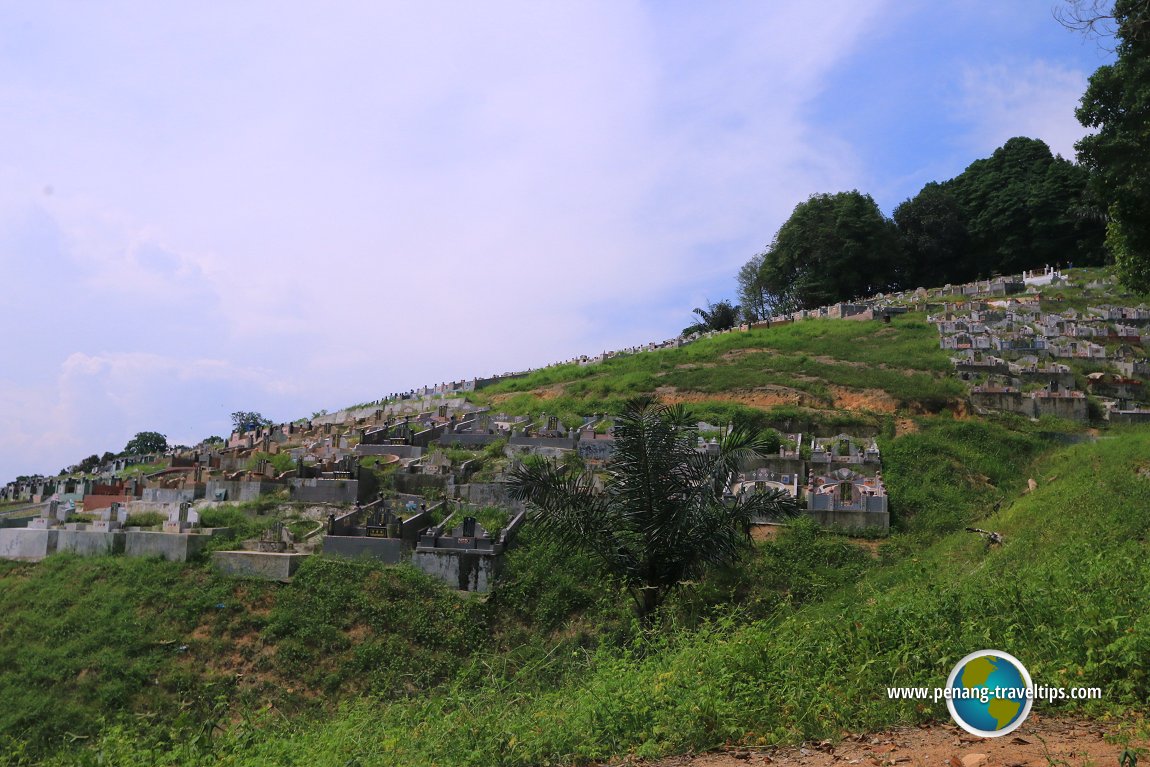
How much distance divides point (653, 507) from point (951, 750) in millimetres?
7421

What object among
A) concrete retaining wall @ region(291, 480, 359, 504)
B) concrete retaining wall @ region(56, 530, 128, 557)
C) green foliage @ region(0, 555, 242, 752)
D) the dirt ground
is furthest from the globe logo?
concrete retaining wall @ region(56, 530, 128, 557)

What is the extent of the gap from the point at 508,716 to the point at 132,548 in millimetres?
14334

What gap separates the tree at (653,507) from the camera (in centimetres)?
1202

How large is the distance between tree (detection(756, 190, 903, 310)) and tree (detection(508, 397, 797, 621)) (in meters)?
39.8

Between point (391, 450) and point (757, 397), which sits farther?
point (757, 397)

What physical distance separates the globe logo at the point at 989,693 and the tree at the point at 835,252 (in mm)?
46153

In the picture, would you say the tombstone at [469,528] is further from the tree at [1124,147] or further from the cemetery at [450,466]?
the tree at [1124,147]

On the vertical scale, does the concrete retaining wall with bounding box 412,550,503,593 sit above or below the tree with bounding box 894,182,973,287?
below

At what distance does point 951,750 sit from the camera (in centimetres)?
491

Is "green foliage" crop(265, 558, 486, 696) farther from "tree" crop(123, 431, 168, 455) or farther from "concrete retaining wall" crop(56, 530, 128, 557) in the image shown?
"tree" crop(123, 431, 168, 455)

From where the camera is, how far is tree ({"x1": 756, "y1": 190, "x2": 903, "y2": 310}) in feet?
166

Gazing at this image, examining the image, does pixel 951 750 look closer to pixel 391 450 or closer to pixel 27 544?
pixel 27 544

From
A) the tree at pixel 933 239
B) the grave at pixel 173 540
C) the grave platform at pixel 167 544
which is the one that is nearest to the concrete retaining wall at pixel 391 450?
the grave at pixel 173 540

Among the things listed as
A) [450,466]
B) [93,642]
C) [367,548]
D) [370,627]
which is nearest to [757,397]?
[450,466]
